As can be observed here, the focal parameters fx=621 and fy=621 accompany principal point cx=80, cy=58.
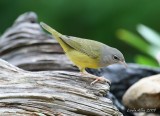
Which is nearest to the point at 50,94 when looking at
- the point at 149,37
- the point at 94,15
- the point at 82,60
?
the point at 82,60

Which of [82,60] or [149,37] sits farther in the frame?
[149,37]

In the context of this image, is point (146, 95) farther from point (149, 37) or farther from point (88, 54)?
point (149, 37)

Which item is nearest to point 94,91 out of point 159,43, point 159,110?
point 159,110

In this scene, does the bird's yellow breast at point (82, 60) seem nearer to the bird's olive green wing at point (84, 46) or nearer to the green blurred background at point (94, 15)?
the bird's olive green wing at point (84, 46)

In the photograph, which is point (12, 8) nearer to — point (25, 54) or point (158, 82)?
point (25, 54)

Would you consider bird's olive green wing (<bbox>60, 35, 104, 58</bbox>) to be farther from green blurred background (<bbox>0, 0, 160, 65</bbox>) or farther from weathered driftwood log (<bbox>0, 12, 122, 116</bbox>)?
green blurred background (<bbox>0, 0, 160, 65</bbox>)

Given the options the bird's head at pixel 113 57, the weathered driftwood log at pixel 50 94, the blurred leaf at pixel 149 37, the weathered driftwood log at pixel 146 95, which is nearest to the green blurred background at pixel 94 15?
the blurred leaf at pixel 149 37
